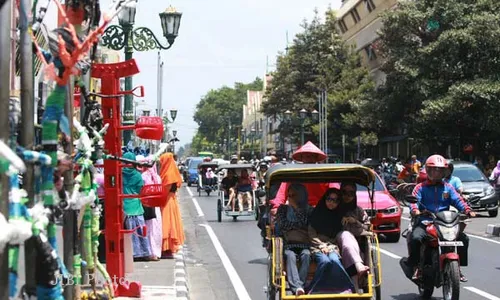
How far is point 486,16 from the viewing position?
1259 inches

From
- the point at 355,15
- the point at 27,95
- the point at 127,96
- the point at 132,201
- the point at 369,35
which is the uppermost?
the point at 355,15

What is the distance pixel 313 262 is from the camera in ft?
30.4

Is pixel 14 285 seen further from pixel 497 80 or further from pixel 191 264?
pixel 497 80

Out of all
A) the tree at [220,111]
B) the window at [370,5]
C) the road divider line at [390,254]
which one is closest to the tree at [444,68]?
the road divider line at [390,254]

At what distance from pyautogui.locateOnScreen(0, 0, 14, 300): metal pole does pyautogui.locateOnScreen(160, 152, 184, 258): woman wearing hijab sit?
956 cm

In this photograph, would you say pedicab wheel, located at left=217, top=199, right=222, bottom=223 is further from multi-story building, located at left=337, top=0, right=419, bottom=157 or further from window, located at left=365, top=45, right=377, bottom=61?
window, located at left=365, top=45, right=377, bottom=61

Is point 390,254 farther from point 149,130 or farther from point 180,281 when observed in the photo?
point 149,130

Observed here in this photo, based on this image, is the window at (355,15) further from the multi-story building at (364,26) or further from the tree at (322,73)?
the tree at (322,73)

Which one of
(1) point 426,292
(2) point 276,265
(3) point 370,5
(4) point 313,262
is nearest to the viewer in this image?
(2) point 276,265

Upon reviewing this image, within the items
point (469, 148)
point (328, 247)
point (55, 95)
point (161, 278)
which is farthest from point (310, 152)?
point (469, 148)

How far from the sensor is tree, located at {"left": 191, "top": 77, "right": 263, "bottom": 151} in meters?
150

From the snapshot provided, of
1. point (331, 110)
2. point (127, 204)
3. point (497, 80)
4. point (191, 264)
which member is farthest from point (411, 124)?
point (127, 204)

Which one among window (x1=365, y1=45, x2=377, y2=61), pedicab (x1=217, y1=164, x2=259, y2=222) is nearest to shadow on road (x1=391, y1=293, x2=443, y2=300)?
pedicab (x1=217, y1=164, x2=259, y2=222)

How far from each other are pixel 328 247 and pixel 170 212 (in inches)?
244
